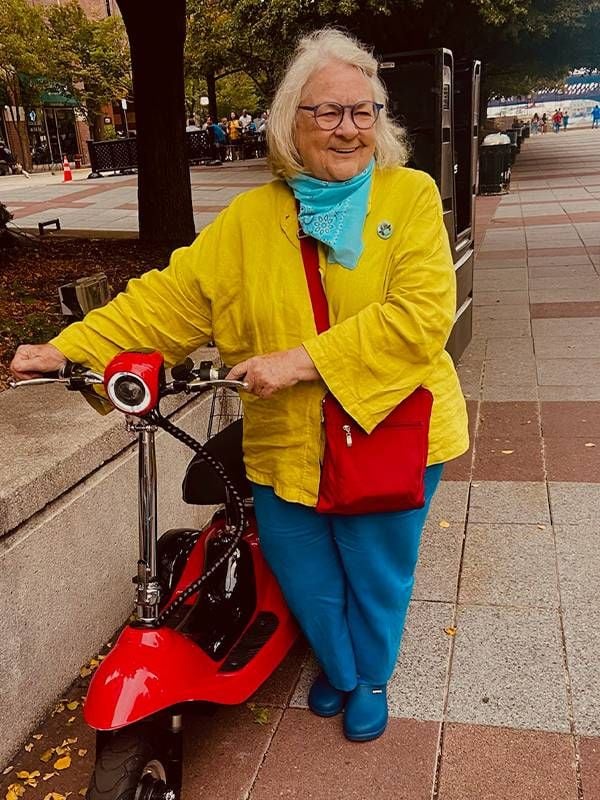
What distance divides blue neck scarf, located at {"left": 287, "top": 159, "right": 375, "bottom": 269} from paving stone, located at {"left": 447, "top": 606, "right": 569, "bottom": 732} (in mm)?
1468

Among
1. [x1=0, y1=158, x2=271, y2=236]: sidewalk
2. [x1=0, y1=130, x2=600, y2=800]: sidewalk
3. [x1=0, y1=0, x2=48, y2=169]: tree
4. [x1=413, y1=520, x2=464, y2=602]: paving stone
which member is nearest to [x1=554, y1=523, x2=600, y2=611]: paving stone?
[x1=0, y1=130, x2=600, y2=800]: sidewalk

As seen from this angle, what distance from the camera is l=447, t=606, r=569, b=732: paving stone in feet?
8.41

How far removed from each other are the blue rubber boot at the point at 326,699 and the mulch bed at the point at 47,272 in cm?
210

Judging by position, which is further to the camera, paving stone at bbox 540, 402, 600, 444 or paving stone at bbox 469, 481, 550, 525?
paving stone at bbox 540, 402, 600, 444

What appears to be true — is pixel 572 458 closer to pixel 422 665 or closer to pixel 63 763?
pixel 422 665

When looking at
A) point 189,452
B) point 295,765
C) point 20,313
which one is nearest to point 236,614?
point 295,765

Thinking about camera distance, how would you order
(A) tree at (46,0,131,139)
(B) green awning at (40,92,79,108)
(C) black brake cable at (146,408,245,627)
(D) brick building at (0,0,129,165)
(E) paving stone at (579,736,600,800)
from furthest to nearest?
(B) green awning at (40,92,79,108)
(D) brick building at (0,0,129,165)
(A) tree at (46,0,131,139)
(E) paving stone at (579,736,600,800)
(C) black brake cable at (146,408,245,627)

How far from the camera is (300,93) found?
2.15 m

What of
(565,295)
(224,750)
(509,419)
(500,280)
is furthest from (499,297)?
(224,750)

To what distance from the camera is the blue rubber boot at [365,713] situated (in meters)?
2.52

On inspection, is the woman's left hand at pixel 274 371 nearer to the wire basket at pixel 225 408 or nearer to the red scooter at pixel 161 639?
the red scooter at pixel 161 639

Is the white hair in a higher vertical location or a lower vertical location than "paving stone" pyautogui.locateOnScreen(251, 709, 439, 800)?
higher

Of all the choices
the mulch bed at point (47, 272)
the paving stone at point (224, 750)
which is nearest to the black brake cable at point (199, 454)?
the paving stone at point (224, 750)

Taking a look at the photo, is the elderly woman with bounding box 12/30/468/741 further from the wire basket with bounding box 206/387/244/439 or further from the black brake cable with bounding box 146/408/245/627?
the wire basket with bounding box 206/387/244/439
